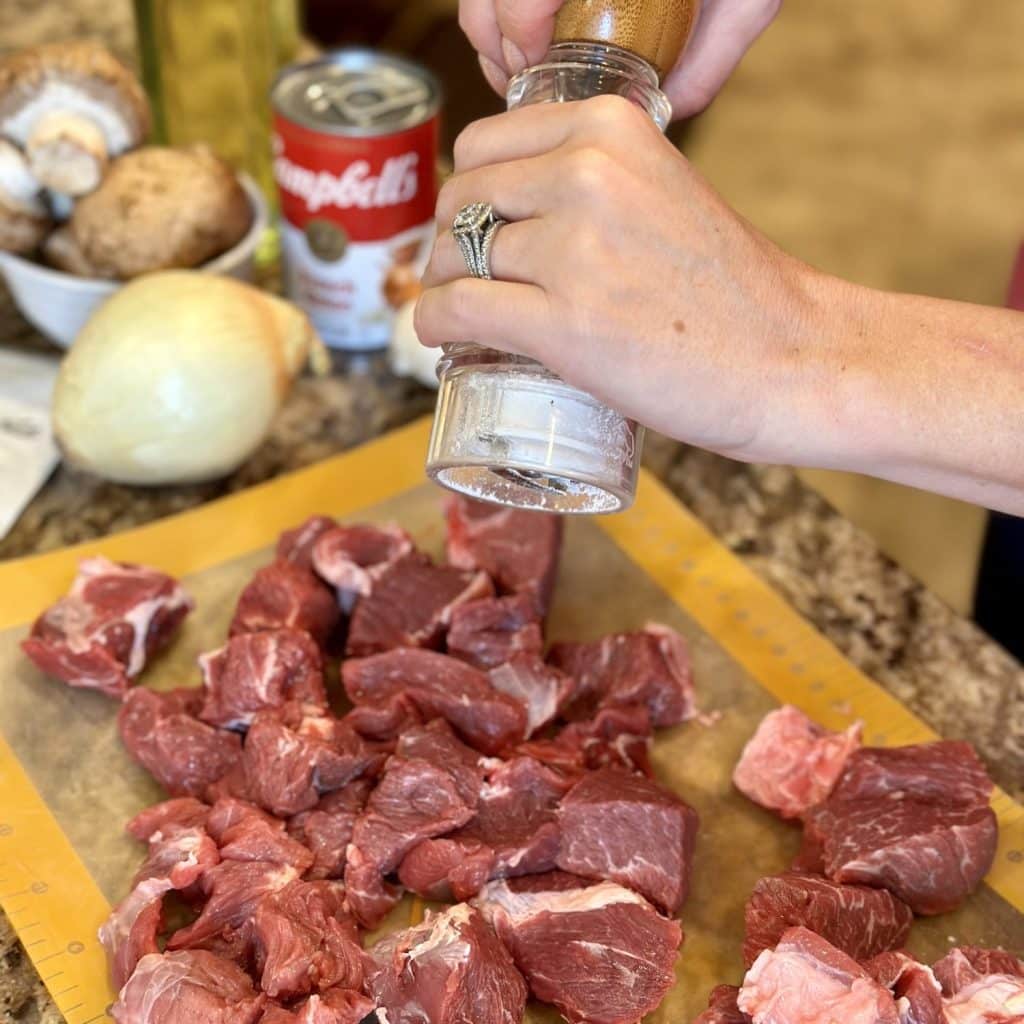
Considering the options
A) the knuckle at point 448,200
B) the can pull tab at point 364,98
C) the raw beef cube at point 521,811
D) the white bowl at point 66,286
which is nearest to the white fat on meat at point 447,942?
the raw beef cube at point 521,811

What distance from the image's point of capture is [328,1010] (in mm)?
1199

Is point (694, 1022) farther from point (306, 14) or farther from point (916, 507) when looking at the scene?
point (306, 14)

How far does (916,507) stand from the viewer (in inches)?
126

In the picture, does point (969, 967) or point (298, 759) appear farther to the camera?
point (298, 759)

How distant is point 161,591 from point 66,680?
155 mm

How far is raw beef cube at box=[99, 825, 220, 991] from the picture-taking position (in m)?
1.26

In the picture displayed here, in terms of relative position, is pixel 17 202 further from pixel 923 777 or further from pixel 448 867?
pixel 923 777

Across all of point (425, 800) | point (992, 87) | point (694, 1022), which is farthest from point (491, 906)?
point (992, 87)

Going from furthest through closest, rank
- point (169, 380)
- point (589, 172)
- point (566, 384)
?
point (169, 380) → point (566, 384) → point (589, 172)

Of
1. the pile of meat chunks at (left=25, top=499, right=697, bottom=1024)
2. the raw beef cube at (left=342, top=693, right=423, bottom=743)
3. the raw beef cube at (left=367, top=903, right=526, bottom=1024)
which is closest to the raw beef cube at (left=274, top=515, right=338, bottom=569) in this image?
the pile of meat chunks at (left=25, top=499, right=697, bottom=1024)

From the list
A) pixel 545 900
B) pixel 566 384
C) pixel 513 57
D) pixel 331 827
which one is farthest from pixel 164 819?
pixel 513 57

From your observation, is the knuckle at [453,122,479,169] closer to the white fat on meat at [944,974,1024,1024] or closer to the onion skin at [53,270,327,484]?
the onion skin at [53,270,327,484]

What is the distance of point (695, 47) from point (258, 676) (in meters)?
0.87

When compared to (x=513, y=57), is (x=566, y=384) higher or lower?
lower
